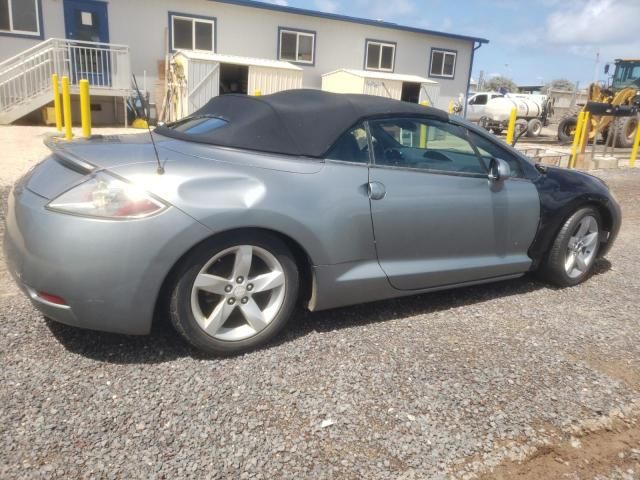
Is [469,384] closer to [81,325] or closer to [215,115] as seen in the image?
[81,325]

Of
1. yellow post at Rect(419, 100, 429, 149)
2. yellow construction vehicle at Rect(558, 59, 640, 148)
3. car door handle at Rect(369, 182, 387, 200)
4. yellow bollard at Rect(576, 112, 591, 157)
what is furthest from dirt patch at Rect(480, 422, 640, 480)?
yellow construction vehicle at Rect(558, 59, 640, 148)

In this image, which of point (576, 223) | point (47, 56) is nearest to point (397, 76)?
point (47, 56)

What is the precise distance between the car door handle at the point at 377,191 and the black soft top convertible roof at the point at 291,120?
1.15 ft

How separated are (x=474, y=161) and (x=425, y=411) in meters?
1.92

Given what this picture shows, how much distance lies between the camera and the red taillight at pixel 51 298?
252cm

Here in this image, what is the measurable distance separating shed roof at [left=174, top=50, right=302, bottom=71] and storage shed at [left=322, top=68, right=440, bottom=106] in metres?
1.78

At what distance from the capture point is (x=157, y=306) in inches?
110

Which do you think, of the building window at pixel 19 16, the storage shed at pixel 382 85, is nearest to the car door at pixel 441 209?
the storage shed at pixel 382 85

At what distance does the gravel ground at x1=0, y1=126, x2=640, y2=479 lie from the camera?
2145 mm

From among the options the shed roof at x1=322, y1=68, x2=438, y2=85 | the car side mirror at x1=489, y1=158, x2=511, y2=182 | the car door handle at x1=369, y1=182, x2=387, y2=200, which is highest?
the shed roof at x1=322, y1=68, x2=438, y2=85

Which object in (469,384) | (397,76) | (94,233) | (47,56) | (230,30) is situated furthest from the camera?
(397,76)

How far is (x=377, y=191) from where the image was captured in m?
3.14

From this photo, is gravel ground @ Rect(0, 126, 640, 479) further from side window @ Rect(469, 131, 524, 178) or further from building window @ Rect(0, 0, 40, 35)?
building window @ Rect(0, 0, 40, 35)

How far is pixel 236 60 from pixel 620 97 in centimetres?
1197
